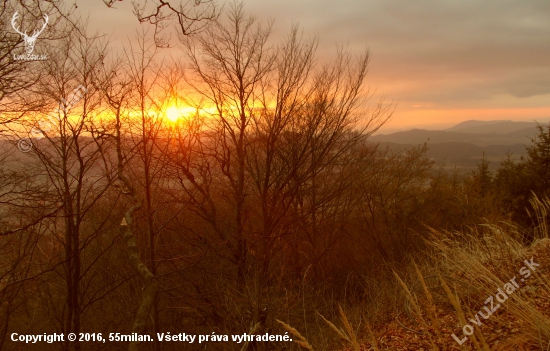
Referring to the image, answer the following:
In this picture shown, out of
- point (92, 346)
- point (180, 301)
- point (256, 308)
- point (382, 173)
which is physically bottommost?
point (92, 346)

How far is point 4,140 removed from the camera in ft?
19.2

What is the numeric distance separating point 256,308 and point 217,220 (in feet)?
16.5

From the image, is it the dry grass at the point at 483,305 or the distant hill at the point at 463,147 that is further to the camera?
the distant hill at the point at 463,147

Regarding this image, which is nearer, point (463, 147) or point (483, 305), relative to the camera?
point (483, 305)

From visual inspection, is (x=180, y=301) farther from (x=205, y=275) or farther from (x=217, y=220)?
(x=217, y=220)

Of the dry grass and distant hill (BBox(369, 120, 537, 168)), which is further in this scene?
distant hill (BBox(369, 120, 537, 168))

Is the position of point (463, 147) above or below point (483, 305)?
above

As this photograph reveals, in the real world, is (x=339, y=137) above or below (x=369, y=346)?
above

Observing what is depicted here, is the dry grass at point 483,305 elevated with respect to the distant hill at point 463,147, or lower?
lower

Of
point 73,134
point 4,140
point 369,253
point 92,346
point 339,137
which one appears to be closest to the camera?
point 4,140

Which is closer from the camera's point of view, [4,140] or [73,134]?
[4,140]

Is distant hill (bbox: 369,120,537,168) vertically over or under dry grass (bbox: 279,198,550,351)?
over

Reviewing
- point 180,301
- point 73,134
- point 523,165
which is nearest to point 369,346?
point 73,134

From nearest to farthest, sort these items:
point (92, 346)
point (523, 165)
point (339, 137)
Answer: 1. point (92, 346)
2. point (339, 137)
3. point (523, 165)
